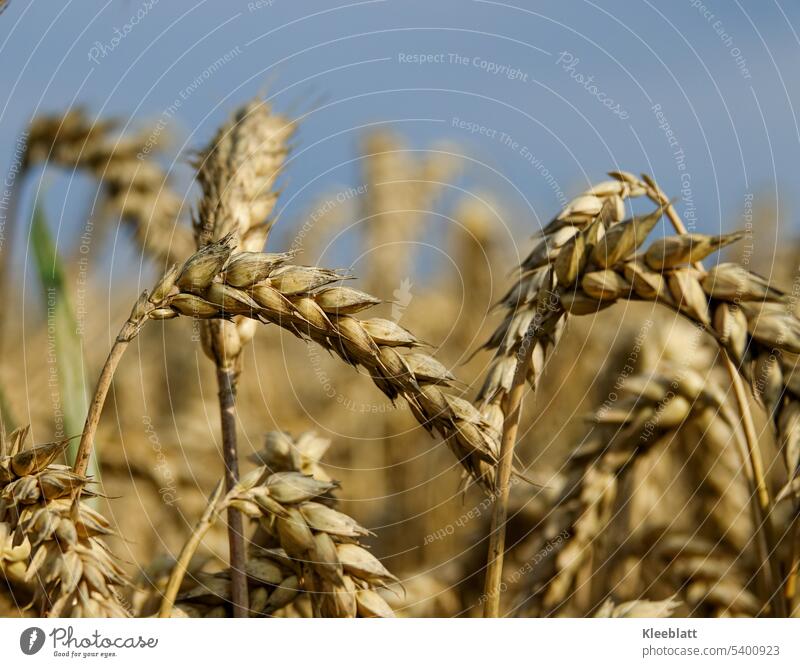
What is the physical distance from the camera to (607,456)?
2.50 m

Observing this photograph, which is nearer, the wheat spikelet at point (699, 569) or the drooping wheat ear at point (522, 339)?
the drooping wheat ear at point (522, 339)

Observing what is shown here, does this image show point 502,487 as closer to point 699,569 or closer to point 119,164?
point 699,569

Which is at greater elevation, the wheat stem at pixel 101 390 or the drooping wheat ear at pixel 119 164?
the drooping wheat ear at pixel 119 164

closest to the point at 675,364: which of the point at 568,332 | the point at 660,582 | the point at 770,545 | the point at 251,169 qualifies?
the point at 660,582

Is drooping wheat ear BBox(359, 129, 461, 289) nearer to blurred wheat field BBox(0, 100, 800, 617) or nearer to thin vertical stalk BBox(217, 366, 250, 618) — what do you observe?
blurred wheat field BBox(0, 100, 800, 617)

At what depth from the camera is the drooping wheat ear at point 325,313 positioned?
1.46 m

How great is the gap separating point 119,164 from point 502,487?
260 centimetres

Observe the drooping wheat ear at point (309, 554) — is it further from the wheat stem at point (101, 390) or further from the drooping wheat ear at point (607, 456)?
the drooping wheat ear at point (607, 456)

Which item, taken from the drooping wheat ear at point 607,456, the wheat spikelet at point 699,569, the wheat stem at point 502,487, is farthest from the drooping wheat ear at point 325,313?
the wheat spikelet at point 699,569

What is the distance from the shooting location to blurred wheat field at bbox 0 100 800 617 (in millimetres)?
1497

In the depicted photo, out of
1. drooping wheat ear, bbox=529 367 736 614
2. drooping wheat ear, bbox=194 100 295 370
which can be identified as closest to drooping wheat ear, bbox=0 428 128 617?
drooping wheat ear, bbox=194 100 295 370

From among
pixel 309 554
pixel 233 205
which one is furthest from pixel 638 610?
pixel 233 205

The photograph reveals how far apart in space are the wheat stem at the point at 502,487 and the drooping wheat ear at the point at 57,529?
61 centimetres
